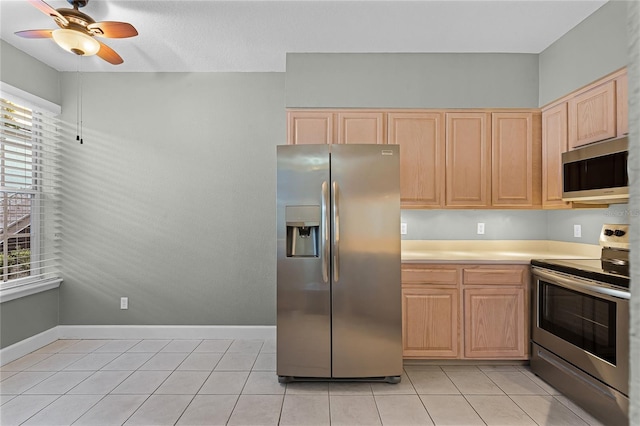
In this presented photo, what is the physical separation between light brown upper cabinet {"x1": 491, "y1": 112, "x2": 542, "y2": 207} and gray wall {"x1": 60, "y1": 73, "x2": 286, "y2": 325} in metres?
2.04

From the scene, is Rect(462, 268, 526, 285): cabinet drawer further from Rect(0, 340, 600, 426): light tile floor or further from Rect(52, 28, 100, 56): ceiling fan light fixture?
Rect(52, 28, 100, 56): ceiling fan light fixture

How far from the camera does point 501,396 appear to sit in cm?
261

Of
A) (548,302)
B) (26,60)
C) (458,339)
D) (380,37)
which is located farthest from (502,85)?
(26,60)

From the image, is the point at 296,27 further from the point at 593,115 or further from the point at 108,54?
the point at 593,115

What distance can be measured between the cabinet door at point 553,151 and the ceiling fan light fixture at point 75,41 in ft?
11.3

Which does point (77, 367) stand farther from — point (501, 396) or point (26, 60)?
point (501, 396)

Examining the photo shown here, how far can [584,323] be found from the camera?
→ 2.42 m

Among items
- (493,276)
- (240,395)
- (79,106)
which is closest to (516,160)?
(493,276)

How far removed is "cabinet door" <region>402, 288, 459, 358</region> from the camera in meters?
3.07

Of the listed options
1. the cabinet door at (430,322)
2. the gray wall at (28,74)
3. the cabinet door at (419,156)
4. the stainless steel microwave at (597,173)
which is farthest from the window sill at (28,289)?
the stainless steel microwave at (597,173)

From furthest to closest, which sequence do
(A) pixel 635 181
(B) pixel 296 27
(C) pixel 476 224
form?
(C) pixel 476 224, (B) pixel 296 27, (A) pixel 635 181

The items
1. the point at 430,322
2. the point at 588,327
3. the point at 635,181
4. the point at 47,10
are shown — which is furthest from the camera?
the point at 430,322

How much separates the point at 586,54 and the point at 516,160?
0.93m

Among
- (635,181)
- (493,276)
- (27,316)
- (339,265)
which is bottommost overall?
(27,316)
